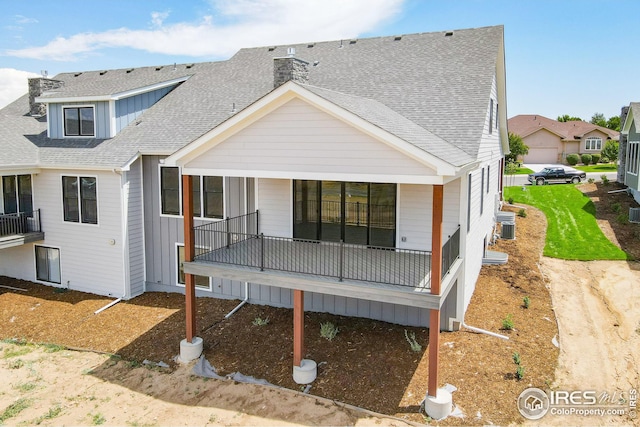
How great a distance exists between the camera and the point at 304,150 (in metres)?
10.2

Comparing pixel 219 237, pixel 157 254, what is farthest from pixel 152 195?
pixel 219 237

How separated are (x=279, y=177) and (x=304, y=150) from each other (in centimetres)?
87

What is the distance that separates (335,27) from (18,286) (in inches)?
881

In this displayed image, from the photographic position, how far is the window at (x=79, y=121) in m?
17.1

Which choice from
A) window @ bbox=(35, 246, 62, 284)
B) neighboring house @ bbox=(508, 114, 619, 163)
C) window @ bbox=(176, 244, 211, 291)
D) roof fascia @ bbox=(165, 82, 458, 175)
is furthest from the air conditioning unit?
neighboring house @ bbox=(508, 114, 619, 163)

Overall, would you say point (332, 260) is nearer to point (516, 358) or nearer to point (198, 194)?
point (516, 358)

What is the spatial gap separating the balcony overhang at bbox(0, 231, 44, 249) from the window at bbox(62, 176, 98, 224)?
4.29 ft

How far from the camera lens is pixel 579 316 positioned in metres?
12.7

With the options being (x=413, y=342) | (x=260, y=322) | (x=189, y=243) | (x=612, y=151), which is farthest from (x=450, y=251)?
(x=612, y=151)

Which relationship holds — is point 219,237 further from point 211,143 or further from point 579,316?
point 579,316

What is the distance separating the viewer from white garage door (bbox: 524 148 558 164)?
58.1m

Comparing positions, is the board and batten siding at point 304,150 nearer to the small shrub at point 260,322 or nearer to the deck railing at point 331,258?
the deck railing at point 331,258

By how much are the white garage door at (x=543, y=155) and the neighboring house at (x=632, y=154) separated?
2901 cm

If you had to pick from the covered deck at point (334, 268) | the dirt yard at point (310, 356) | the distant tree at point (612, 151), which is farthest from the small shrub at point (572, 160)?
the covered deck at point (334, 268)
